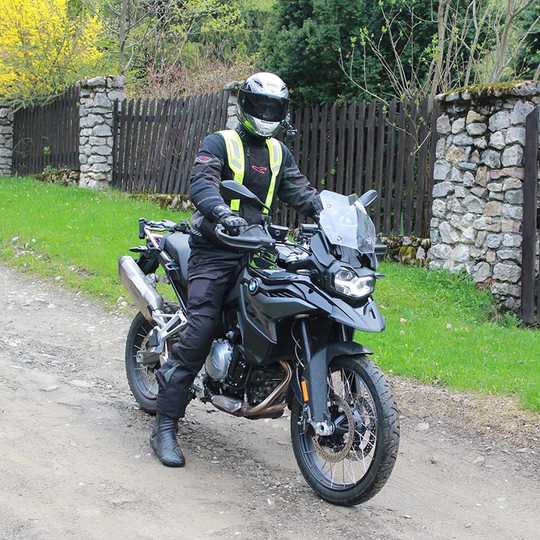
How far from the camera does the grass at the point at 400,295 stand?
744 cm

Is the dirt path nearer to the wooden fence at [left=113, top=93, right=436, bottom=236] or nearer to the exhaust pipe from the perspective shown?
the exhaust pipe

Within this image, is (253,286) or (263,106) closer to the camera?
(253,286)

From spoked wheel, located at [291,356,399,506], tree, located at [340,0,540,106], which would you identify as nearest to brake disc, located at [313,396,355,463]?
spoked wheel, located at [291,356,399,506]

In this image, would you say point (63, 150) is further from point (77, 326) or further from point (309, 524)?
point (309, 524)

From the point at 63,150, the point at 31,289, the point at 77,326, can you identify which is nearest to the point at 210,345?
the point at 77,326

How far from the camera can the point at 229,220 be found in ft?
15.5

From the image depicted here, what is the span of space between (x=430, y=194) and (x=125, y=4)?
12826 millimetres

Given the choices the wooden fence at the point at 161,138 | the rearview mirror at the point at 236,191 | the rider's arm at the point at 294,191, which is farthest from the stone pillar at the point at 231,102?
the rearview mirror at the point at 236,191

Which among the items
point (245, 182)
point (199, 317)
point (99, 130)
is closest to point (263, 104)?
point (245, 182)

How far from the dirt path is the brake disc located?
26 cm

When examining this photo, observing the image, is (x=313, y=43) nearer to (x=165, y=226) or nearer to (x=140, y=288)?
(x=165, y=226)

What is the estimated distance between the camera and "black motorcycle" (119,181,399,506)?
4.53 metres

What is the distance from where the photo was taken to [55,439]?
538 centimetres

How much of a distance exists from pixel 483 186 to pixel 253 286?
642 cm
